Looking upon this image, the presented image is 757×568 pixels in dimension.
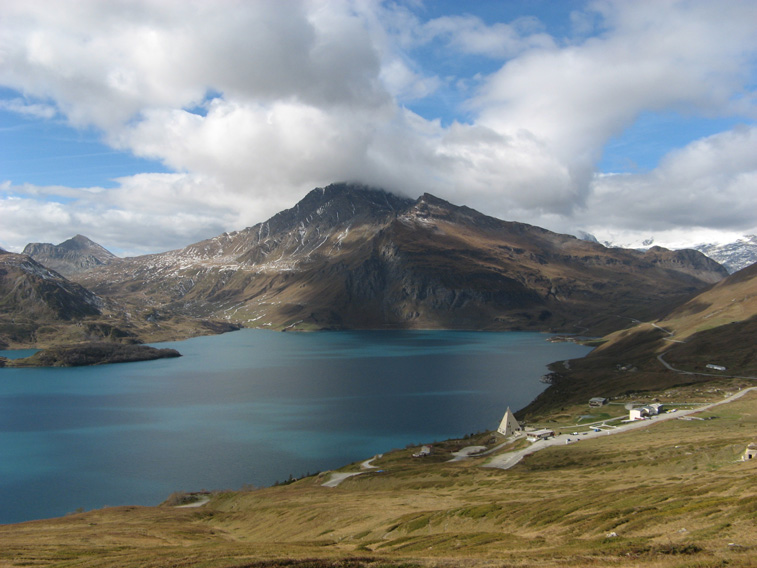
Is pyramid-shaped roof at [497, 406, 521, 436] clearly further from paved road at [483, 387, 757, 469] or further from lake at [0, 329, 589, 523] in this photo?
lake at [0, 329, 589, 523]

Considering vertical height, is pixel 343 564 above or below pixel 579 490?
above

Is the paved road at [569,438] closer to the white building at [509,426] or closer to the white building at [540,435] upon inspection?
the white building at [540,435]

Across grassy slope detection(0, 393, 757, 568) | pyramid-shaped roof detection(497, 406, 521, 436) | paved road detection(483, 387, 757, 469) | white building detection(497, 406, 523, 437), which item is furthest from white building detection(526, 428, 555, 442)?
A: grassy slope detection(0, 393, 757, 568)

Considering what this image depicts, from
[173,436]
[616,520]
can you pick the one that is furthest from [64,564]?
[173,436]

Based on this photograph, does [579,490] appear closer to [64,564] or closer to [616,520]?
[616,520]

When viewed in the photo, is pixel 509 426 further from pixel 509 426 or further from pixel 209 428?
pixel 209 428

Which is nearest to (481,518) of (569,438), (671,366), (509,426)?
(569,438)

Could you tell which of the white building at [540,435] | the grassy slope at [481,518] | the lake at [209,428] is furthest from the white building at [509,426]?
the grassy slope at [481,518]
